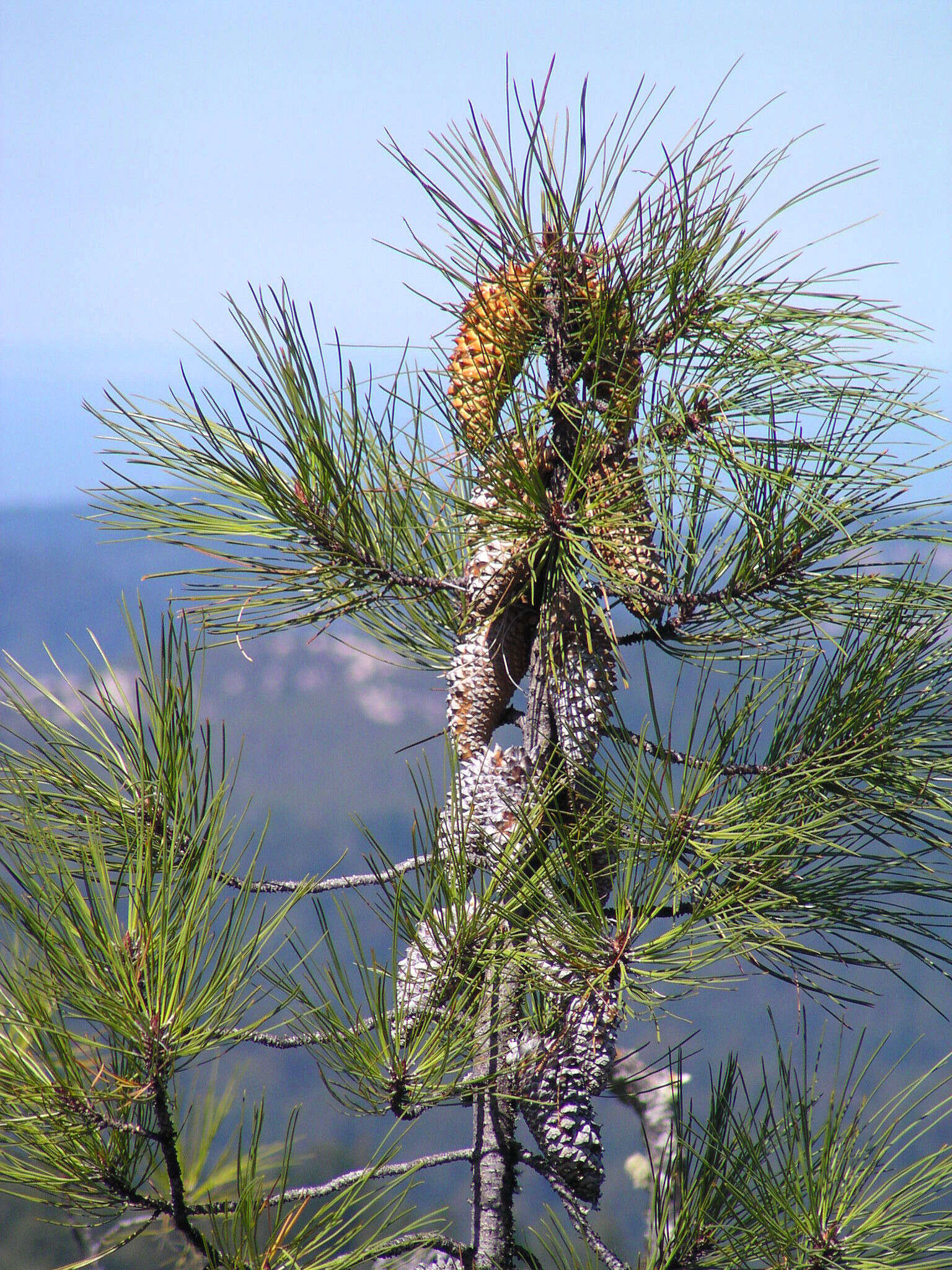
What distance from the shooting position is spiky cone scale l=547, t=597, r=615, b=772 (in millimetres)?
667

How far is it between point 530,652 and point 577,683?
75 millimetres

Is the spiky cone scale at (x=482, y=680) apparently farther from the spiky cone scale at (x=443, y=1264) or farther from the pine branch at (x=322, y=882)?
the spiky cone scale at (x=443, y=1264)

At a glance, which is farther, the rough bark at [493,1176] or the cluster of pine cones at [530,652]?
the rough bark at [493,1176]

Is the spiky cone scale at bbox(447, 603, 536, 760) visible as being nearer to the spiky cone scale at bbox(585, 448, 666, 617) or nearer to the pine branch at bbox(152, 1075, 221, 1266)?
the spiky cone scale at bbox(585, 448, 666, 617)

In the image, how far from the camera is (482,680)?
73 cm

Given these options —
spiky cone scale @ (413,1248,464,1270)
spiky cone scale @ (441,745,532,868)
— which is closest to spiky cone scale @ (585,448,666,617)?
spiky cone scale @ (441,745,532,868)

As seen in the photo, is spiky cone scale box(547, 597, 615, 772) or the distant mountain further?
the distant mountain

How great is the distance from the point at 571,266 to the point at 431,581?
24 cm

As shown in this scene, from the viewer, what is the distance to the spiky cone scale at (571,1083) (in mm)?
677

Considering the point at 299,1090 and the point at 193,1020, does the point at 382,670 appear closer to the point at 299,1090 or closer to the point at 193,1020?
the point at 299,1090

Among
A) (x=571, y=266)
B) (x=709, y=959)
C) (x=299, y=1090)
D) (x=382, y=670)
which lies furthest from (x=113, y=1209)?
(x=382, y=670)

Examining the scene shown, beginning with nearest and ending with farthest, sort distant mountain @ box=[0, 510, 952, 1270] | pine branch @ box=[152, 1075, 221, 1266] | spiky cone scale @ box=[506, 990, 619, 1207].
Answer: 1. pine branch @ box=[152, 1075, 221, 1266]
2. spiky cone scale @ box=[506, 990, 619, 1207]
3. distant mountain @ box=[0, 510, 952, 1270]

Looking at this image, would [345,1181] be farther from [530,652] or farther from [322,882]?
[530,652]

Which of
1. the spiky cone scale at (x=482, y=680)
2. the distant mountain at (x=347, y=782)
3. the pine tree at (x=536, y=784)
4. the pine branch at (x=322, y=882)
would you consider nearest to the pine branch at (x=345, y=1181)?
the pine tree at (x=536, y=784)
